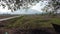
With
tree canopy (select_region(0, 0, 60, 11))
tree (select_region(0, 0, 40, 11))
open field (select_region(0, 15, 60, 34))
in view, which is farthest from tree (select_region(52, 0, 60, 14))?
→ tree (select_region(0, 0, 40, 11))

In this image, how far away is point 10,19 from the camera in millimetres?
2062

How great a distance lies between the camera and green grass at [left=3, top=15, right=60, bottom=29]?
2.00m

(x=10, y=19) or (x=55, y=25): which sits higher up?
(x=10, y=19)

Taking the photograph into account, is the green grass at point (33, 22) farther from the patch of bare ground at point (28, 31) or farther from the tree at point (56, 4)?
the tree at point (56, 4)

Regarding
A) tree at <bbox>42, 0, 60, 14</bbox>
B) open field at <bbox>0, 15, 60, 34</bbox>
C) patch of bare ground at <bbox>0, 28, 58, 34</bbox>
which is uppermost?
tree at <bbox>42, 0, 60, 14</bbox>

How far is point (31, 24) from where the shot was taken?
202cm

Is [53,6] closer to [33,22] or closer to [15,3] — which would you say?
[33,22]

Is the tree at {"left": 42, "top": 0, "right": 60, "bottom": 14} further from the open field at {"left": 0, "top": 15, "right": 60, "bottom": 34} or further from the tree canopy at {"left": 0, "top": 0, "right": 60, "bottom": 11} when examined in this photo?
the open field at {"left": 0, "top": 15, "right": 60, "bottom": 34}

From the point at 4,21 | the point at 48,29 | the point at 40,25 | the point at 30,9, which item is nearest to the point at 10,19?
the point at 4,21

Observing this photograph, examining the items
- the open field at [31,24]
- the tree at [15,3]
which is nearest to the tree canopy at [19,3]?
the tree at [15,3]

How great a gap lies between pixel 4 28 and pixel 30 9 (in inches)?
22.0

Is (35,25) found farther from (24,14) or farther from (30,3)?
(30,3)

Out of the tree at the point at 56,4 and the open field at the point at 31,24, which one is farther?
the tree at the point at 56,4

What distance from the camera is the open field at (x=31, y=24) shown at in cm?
198
